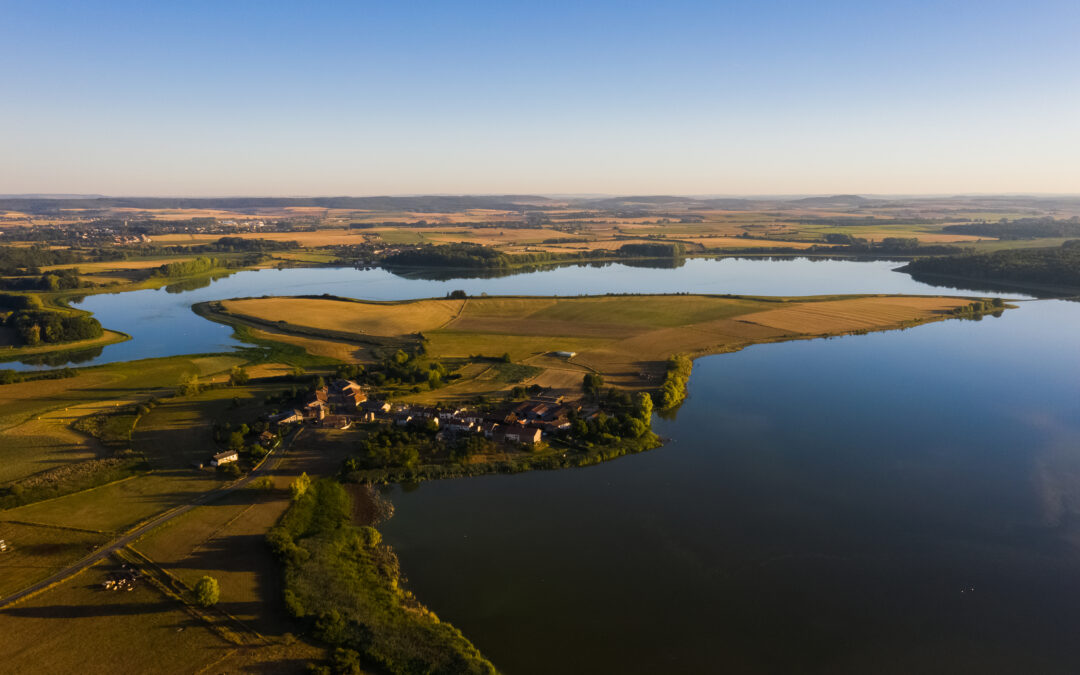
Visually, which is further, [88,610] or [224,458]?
[224,458]

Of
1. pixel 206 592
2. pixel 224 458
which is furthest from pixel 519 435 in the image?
pixel 206 592

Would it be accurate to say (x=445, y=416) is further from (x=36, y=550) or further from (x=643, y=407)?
(x=36, y=550)

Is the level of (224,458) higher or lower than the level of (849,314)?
lower

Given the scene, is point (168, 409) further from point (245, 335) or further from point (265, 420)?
point (245, 335)

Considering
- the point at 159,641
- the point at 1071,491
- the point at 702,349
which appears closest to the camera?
the point at 159,641

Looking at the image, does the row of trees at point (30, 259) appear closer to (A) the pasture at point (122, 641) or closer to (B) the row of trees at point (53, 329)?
(B) the row of trees at point (53, 329)

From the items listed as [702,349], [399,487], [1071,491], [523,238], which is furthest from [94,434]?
[523,238]

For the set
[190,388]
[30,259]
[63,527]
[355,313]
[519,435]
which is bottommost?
[63,527]
